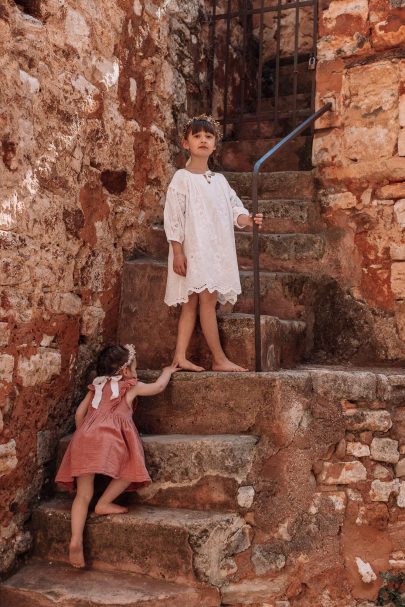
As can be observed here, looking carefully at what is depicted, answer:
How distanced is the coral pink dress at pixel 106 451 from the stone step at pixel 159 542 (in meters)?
0.18

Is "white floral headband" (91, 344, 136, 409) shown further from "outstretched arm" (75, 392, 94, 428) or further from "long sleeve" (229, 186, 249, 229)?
"long sleeve" (229, 186, 249, 229)

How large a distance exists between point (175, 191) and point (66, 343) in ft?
3.36

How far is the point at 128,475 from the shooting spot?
3082 millimetres

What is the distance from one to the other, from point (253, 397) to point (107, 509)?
87cm

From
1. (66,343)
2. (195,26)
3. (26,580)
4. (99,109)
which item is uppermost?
(195,26)

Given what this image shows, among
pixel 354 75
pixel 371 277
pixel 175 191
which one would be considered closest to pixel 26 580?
pixel 175 191

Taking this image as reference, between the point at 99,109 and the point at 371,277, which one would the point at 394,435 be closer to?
the point at 371,277

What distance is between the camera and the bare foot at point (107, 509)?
9.93 ft

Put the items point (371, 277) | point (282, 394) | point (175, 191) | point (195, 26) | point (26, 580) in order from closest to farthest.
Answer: point (26, 580) < point (282, 394) < point (175, 191) < point (371, 277) < point (195, 26)

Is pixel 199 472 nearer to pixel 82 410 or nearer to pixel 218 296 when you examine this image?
pixel 82 410

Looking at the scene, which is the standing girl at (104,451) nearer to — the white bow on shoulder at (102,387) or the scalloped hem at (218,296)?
the white bow on shoulder at (102,387)

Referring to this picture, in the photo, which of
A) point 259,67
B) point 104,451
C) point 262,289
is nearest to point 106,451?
point 104,451

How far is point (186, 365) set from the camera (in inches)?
141

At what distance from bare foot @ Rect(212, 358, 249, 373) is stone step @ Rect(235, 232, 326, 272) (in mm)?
1148
